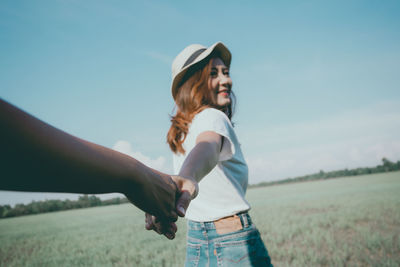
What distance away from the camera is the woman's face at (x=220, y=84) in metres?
1.87

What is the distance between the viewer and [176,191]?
880 mm

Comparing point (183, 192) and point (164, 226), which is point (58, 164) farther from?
point (164, 226)

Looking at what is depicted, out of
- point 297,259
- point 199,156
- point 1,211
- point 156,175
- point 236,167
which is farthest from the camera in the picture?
point 1,211

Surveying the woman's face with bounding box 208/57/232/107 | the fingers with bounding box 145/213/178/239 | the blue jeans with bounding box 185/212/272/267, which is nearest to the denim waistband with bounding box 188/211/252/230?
the blue jeans with bounding box 185/212/272/267

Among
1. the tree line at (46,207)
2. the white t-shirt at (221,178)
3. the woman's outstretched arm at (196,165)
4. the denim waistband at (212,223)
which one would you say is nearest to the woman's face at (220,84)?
the white t-shirt at (221,178)

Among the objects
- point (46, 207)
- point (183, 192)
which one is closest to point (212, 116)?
point (183, 192)

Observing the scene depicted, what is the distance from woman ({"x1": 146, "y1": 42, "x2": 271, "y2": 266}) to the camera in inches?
50.5

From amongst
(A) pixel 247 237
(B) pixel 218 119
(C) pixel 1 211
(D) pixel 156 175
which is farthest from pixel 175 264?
(C) pixel 1 211

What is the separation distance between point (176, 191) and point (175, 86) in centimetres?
132

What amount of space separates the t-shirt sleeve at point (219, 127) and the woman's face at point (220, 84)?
1.59ft

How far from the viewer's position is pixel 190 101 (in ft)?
5.87

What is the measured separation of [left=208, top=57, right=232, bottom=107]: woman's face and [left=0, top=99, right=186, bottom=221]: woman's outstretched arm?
48.8 inches

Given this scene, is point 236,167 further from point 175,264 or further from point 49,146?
point 175,264

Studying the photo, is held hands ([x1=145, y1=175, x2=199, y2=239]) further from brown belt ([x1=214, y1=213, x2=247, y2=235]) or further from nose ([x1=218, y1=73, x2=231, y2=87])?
nose ([x1=218, y1=73, x2=231, y2=87])
